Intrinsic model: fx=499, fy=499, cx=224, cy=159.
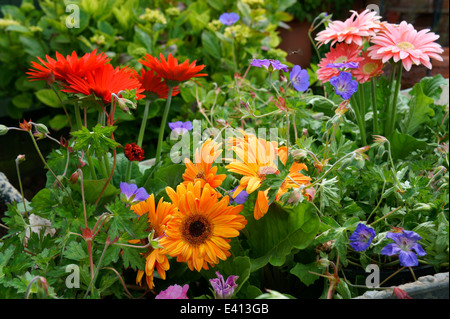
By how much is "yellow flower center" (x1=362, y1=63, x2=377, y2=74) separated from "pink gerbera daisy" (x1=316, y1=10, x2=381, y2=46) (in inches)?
1.7

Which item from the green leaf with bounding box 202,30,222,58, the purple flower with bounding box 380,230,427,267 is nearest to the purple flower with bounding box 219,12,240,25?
the green leaf with bounding box 202,30,222,58

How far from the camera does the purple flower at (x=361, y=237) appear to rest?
615mm

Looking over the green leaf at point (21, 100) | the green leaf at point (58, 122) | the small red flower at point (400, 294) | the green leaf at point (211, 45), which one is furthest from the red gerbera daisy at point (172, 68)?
the green leaf at point (21, 100)

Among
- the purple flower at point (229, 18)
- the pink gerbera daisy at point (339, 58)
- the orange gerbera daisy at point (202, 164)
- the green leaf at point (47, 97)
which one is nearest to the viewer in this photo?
the orange gerbera daisy at point (202, 164)

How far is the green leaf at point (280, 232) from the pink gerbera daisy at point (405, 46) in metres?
0.27

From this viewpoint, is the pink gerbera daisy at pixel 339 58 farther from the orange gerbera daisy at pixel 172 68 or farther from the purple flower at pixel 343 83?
the orange gerbera daisy at pixel 172 68

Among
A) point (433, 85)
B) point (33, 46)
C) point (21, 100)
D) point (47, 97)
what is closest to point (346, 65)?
point (433, 85)

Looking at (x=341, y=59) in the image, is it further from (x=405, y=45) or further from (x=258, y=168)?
(x=258, y=168)

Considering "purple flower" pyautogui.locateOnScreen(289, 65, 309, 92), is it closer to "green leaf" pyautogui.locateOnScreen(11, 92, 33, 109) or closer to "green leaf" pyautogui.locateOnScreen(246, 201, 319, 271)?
"green leaf" pyautogui.locateOnScreen(246, 201, 319, 271)

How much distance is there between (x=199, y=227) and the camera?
603mm

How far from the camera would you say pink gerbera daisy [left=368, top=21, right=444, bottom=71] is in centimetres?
73

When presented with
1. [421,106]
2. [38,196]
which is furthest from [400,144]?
[38,196]

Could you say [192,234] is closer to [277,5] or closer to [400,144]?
[400,144]

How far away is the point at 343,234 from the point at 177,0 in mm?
1552
